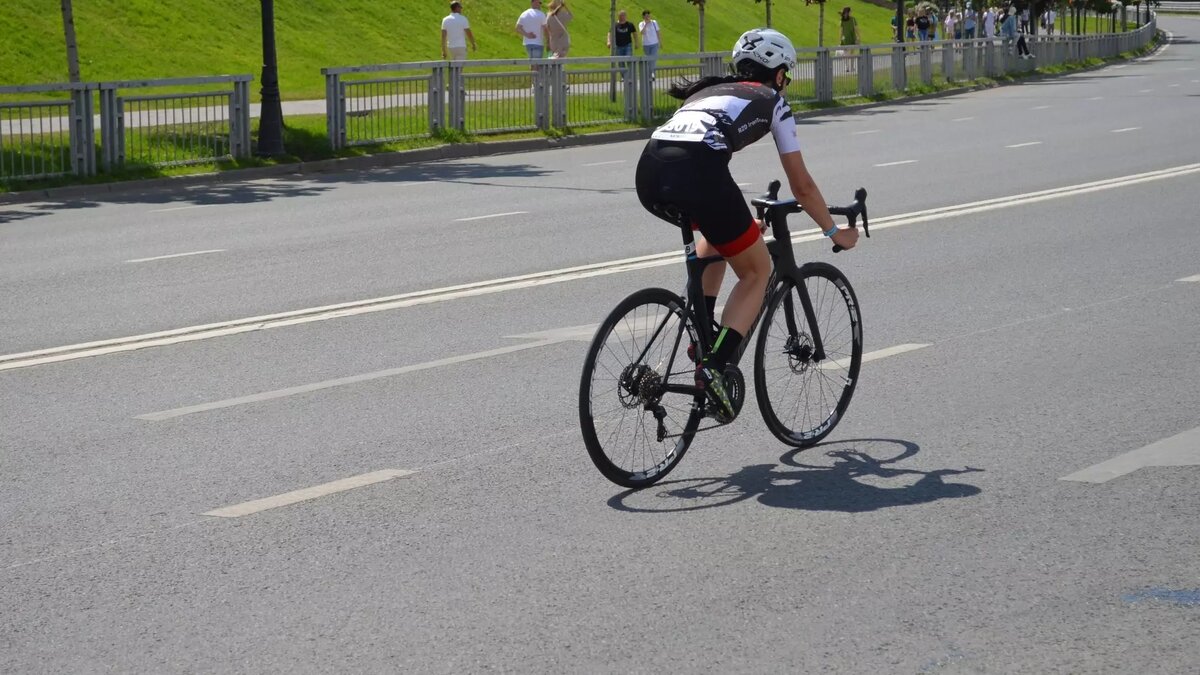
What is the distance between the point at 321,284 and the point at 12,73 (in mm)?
23362

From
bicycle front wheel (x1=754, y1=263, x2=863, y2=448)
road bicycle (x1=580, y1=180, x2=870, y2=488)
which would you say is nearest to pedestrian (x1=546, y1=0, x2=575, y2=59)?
bicycle front wheel (x1=754, y1=263, x2=863, y2=448)

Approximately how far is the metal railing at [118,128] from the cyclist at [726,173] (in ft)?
46.8

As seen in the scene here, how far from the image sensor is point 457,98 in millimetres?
24641

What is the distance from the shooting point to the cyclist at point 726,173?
6000 millimetres

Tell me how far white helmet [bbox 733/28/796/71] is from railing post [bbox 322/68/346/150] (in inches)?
667

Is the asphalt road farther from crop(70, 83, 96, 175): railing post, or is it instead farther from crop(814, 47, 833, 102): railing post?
crop(814, 47, 833, 102): railing post

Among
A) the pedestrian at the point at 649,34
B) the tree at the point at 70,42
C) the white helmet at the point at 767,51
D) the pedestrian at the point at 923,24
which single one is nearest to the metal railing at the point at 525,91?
the tree at the point at 70,42

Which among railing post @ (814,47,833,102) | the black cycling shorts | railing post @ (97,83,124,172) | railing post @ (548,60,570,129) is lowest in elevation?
the black cycling shorts

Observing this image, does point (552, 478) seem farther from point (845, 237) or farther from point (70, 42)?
point (70, 42)

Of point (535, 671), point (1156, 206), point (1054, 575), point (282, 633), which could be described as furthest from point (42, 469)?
point (1156, 206)

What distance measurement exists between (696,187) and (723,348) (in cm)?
62

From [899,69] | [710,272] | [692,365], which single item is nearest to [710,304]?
[710,272]

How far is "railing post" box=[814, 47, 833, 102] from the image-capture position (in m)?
33.8

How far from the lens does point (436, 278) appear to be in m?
11.6
